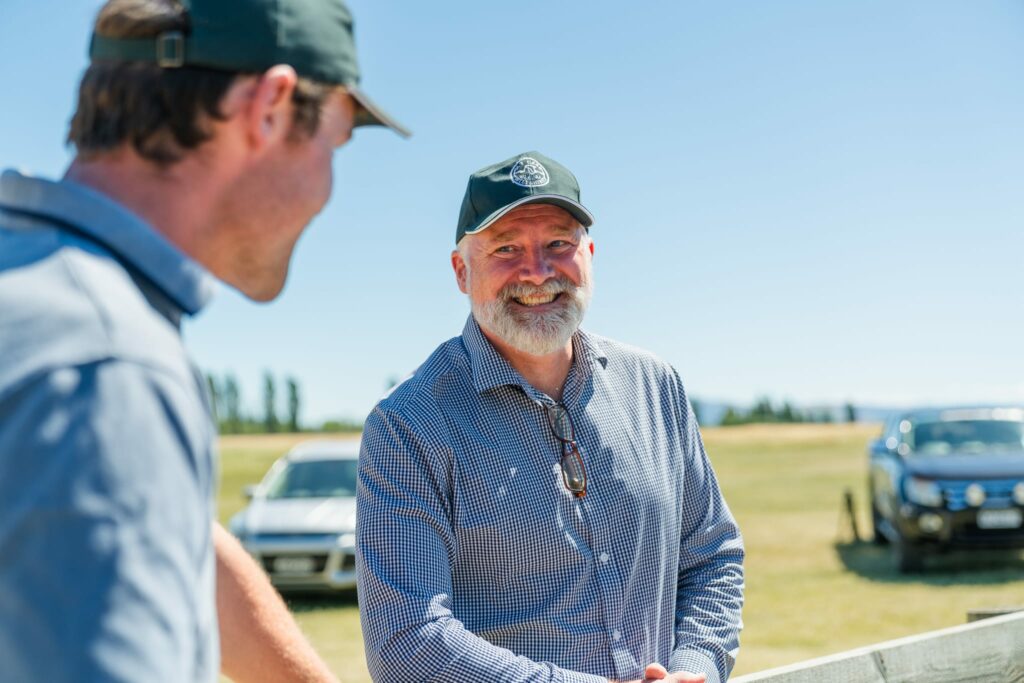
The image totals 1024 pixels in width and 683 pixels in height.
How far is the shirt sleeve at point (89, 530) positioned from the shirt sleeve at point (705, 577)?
6.32ft

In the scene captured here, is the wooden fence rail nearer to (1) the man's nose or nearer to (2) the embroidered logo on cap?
(1) the man's nose

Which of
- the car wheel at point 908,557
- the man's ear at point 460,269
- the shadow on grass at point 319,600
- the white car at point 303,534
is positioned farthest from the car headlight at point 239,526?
the man's ear at point 460,269

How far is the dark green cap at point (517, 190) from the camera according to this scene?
2.86m

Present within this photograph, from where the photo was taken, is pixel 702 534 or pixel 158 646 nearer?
pixel 158 646

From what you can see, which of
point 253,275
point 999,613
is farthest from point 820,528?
point 253,275

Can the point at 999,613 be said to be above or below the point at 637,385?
below

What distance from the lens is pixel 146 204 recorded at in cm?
117

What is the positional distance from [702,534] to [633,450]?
33 cm

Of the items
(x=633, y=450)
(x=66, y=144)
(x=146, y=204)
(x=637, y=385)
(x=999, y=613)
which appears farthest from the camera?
(x=999, y=613)

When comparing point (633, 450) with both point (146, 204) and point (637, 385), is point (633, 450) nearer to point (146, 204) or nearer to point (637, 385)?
point (637, 385)

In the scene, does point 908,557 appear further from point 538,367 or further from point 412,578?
point 412,578

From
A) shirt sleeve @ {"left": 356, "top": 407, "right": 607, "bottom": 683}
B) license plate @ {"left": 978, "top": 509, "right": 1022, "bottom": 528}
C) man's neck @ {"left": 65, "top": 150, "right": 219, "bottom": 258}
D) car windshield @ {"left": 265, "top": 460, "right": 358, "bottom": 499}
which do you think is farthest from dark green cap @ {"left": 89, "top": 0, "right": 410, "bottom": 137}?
license plate @ {"left": 978, "top": 509, "right": 1022, "bottom": 528}

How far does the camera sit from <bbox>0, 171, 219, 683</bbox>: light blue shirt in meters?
0.92

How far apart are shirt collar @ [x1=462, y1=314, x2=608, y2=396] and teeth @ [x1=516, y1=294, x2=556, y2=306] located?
0.14 meters
